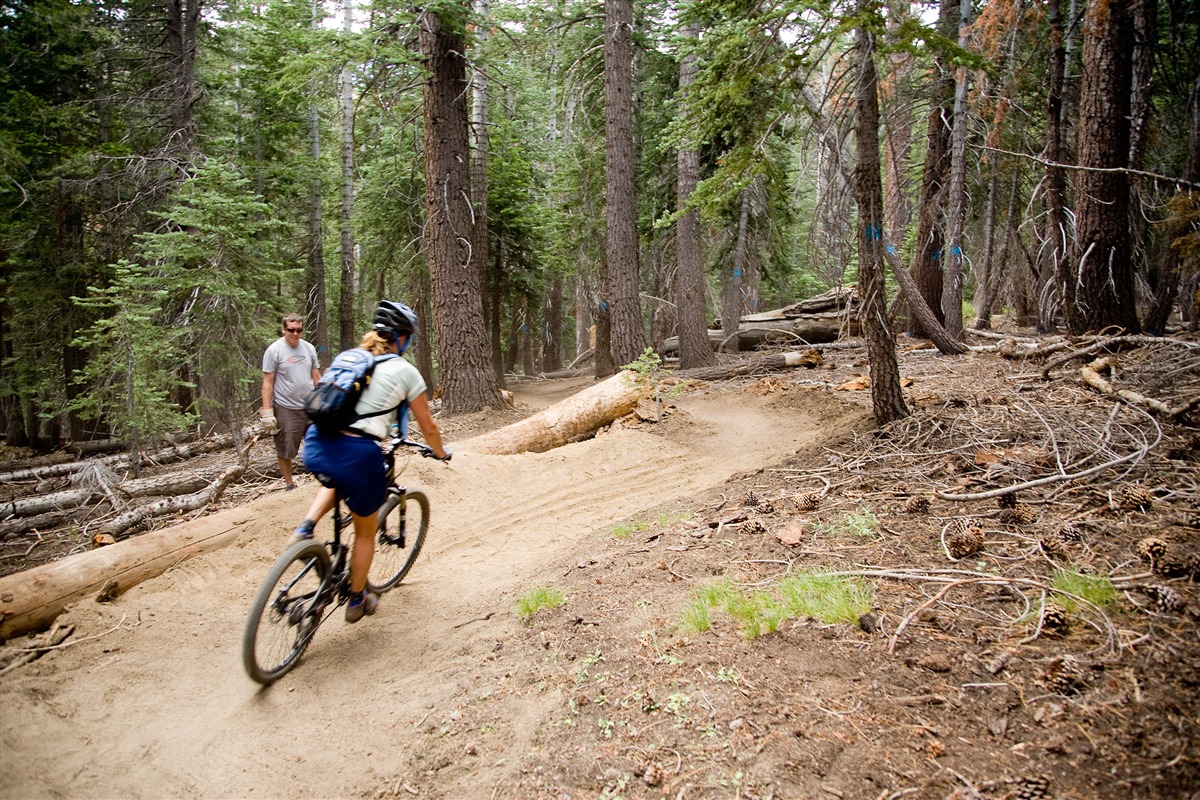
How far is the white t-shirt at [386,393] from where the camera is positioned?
4.21 metres

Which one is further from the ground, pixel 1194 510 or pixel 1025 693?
pixel 1194 510

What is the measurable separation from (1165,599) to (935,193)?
44.4 feet

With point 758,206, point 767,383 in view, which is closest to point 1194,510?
point 767,383

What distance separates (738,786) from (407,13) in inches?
459

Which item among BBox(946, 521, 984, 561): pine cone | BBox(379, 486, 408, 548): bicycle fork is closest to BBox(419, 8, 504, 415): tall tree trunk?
BBox(379, 486, 408, 548): bicycle fork

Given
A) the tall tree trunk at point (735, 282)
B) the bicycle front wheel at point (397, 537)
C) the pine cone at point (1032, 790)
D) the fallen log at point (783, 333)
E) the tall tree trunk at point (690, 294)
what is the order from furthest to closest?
the fallen log at point (783, 333)
the tall tree trunk at point (735, 282)
the tall tree trunk at point (690, 294)
the bicycle front wheel at point (397, 537)
the pine cone at point (1032, 790)

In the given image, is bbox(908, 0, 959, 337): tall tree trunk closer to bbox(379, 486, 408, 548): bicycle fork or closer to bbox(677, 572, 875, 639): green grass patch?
bbox(677, 572, 875, 639): green grass patch

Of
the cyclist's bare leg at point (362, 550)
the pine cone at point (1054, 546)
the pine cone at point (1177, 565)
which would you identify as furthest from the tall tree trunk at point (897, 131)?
the cyclist's bare leg at point (362, 550)

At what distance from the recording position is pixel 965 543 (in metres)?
3.92

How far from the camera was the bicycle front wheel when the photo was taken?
5.18 m

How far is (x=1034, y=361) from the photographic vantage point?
8.79 meters

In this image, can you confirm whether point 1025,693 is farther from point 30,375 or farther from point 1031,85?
point 30,375

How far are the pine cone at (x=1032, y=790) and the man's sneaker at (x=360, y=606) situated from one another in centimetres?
412

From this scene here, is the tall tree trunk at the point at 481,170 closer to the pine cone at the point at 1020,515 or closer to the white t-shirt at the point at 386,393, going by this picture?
the white t-shirt at the point at 386,393
